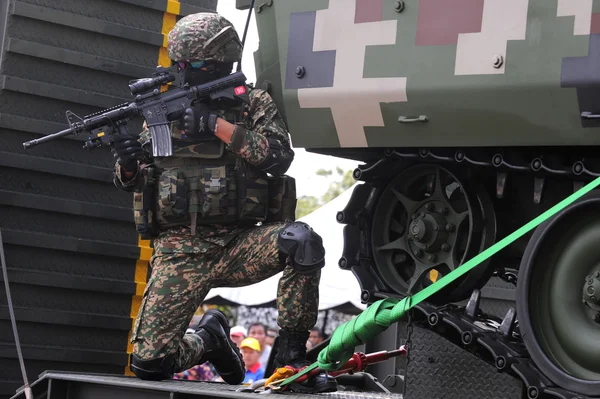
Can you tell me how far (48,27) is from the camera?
614 cm

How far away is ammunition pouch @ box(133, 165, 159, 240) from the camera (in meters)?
5.46

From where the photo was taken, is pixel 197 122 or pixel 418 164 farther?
pixel 197 122

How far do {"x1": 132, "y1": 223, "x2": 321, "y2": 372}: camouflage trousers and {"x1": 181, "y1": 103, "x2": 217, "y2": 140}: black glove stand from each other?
22.4 inches

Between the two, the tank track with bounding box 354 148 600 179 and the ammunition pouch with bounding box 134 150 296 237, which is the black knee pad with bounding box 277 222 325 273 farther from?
the tank track with bounding box 354 148 600 179

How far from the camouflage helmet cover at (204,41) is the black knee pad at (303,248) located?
1.02 m

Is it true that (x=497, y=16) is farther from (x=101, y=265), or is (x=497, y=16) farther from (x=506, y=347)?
(x=101, y=265)

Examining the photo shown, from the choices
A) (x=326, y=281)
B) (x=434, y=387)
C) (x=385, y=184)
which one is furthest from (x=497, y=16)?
(x=326, y=281)

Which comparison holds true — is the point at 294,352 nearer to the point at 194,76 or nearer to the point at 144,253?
the point at 194,76

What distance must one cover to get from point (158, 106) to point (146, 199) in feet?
1.60

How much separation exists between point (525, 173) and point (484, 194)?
0.99 feet

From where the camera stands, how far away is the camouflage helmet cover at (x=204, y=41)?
530 centimetres

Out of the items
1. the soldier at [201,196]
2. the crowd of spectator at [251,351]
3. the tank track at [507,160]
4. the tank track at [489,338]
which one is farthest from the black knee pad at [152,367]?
the crowd of spectator at [251,351]

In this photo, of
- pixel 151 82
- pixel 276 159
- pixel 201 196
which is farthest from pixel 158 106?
pixel 276 159

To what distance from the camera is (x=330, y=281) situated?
11.1 m
